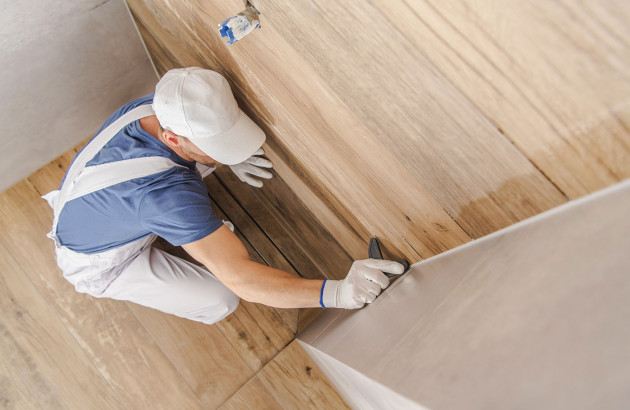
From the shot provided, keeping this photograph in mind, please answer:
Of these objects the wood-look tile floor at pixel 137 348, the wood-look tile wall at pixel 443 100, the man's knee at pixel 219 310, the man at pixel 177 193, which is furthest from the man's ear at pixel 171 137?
the man's knee at pixel 219 310

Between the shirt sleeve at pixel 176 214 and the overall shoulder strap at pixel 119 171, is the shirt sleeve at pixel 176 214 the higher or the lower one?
the lower one

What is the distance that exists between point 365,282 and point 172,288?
2.49 ft

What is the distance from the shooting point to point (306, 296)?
3.79ft

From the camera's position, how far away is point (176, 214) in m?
1.09

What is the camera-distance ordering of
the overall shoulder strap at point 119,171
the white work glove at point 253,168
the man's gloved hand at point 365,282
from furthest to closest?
the white work glove at point 253,168, the overall shoulder strap at point 119,171, the man's gloved hand at point 365,282

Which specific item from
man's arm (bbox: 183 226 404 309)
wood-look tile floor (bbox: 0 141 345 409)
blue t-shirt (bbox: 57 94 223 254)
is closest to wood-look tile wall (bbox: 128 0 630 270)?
man's arm (bbox: 183 226 404 309)

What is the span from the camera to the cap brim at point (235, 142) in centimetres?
115

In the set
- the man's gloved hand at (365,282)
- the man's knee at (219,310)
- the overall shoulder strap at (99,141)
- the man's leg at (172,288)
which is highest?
the overall shoulder strap at (99,141)

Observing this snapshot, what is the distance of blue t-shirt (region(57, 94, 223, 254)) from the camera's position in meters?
1.10

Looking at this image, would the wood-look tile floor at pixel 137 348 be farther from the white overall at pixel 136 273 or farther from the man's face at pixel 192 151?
the man's face at pixel 192 151

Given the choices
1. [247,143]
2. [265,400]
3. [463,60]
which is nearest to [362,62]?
[463,60]

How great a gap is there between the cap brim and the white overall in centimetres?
11

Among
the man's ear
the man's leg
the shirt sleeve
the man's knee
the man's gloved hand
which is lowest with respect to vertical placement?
the man's knee

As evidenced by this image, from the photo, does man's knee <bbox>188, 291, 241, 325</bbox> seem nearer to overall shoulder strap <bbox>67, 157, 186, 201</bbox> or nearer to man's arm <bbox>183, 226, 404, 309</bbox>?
man's arm <bbox>183, 226, 404, 309</bbox>
